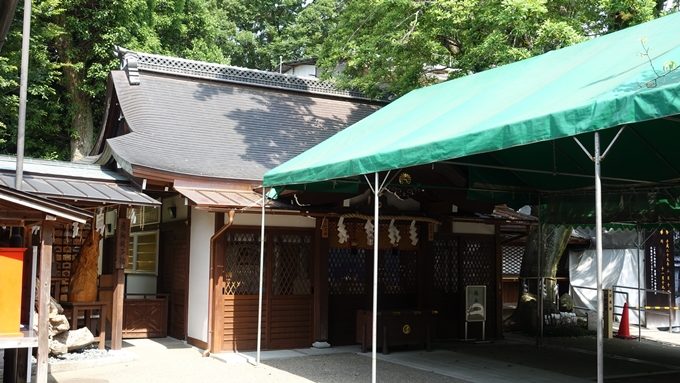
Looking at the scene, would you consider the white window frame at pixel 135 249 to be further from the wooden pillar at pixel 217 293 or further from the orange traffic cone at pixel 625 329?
the orange traffic cone at pixel 625 329

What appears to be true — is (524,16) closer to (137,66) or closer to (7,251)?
(137,66)

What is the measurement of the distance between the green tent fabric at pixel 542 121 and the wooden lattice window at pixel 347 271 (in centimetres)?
239

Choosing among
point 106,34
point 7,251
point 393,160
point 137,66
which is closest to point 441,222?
point 393,160

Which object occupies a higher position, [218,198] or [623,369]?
[218,198]

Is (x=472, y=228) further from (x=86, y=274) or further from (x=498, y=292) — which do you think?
(x=86, y=274)

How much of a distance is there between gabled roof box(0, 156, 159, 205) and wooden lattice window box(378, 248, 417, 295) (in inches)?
175

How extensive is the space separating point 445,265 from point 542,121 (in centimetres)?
771

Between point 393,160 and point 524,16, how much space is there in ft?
18.0

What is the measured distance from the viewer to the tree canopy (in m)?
12.5

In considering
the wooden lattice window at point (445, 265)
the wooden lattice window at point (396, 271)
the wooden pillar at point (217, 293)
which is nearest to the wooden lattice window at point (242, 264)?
the wooden pillar at point (217, 293)

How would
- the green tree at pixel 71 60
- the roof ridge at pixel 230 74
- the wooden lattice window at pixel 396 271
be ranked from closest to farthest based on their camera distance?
1. the wooden lattice window at pixel 396 271
2. the roof ridge at pixel 230 74
3. the green tree at pixel 71 60

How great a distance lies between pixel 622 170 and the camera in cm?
1077

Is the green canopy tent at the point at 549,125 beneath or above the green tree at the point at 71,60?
beneath

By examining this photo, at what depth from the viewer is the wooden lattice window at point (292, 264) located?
11.9 meters
